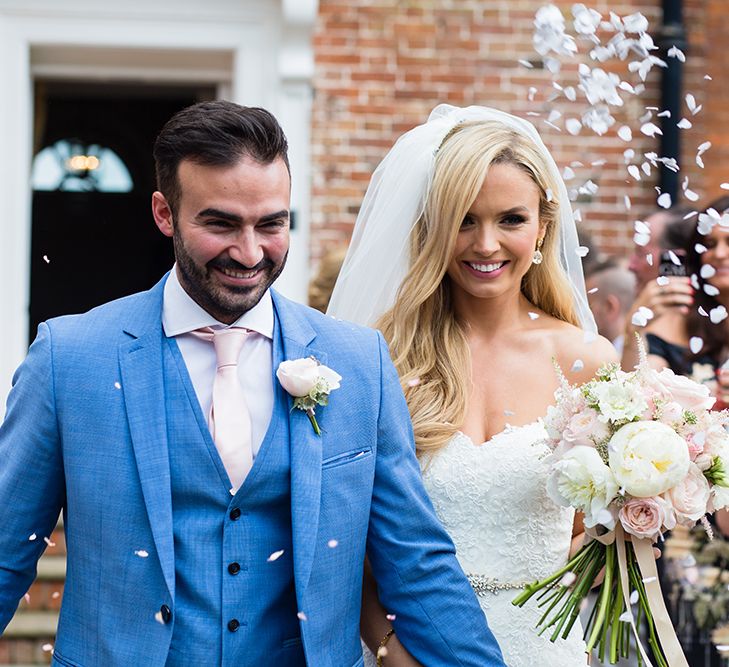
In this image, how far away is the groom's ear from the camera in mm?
3109

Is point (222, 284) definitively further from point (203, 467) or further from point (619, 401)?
point (619, 401)

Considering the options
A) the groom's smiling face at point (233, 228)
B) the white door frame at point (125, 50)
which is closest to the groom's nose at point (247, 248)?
the groom's smiling face at point (233, 228)

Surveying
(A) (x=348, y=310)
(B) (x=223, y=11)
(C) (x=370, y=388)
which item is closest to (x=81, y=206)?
(B) (x=223, y=11)

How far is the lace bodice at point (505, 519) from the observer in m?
3.79

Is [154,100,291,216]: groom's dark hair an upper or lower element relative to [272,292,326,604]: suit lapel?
upper

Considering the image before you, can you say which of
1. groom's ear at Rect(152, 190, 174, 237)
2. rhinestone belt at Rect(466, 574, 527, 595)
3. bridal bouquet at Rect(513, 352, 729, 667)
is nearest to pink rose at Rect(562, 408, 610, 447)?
bridal bouquet at Rect(513, 352, 729, 667)

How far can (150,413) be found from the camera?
9.81 ft

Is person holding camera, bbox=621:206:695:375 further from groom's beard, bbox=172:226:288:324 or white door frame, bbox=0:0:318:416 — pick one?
groom's beard, bbox=172:226:288:324

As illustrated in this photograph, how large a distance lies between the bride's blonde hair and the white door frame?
330 cm

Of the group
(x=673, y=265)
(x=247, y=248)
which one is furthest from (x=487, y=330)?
(x=673, y=265)

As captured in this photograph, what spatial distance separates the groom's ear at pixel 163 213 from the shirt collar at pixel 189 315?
0.10 metres

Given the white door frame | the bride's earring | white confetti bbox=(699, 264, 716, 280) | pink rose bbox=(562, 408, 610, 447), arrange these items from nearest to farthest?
1. pink rose bbox=(562, 408, 610, 447)
2. the bride's earring
3. white confetti bbox=(699, 264, 716, 280)
4. the white door frame

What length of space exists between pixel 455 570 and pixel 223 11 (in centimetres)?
484

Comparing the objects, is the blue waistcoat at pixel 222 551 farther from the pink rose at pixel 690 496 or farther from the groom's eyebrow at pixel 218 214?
the pink rose at pixel 690 496
